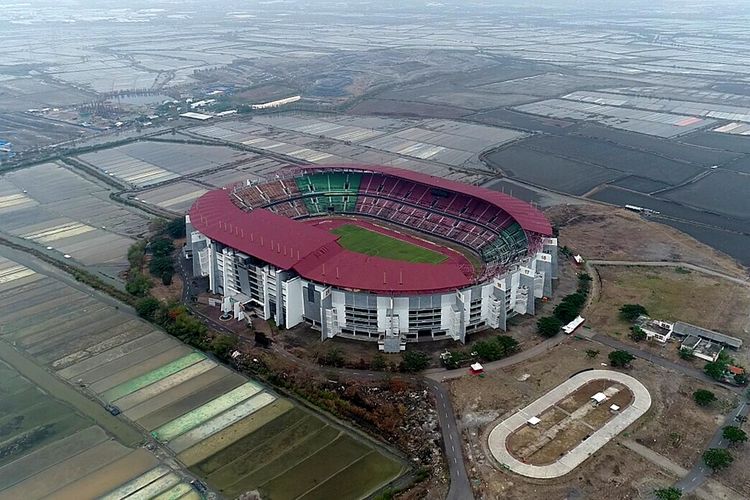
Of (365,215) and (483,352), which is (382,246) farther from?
(483,352)

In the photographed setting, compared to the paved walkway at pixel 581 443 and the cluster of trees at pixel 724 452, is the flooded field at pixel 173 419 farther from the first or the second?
the cluster of trees at pixel 724 452

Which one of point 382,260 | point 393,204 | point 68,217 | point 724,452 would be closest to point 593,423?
point 724,452

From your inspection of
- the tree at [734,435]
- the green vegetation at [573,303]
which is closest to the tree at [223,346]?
the green vegetation at [573,303]

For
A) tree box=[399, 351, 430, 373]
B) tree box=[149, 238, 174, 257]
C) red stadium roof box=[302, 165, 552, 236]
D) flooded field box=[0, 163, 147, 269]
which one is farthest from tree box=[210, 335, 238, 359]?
red stadium roof box=[302, 165, 552, 236]

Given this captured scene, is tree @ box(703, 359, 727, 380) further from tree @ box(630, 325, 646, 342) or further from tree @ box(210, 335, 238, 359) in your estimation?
tree @ box(210, 335, 238, 359)

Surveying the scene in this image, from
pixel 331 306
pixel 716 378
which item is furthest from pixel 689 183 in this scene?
pixel 331 306

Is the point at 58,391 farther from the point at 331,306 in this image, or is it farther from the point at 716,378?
the point at 716,378
